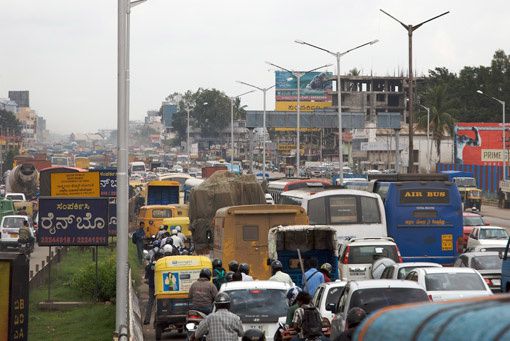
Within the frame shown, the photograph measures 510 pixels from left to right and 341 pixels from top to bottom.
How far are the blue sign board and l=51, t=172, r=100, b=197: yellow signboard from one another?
34.9ft

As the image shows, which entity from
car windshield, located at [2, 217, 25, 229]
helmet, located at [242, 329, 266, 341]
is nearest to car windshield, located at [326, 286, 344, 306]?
helmet, located at [242, 329, 266, 341]

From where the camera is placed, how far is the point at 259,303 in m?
16.7

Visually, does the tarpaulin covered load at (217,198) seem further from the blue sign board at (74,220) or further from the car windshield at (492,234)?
the blue sign board at (74,220)

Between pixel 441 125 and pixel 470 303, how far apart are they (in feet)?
394

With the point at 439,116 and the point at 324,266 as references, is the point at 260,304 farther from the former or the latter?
the point at 439,116

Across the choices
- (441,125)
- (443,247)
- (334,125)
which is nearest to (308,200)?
(443,247)

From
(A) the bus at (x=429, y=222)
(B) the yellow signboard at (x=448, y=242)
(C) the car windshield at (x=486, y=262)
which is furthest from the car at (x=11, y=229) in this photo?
(C) the car windshield at (x=486, y=262)

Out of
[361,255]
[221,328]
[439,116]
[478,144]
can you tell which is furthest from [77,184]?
[439,116]

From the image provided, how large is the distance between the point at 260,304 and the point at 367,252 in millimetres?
10012

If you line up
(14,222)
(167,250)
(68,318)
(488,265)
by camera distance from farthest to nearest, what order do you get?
(14,222), (68,318), (488,265), (167,250)

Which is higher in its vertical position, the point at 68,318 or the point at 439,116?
the point at 439,116

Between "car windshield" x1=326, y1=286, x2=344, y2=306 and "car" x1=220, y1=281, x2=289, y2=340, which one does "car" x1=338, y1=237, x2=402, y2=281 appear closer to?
"car windshield" x1=326, y1=286, x2=344, y2=306

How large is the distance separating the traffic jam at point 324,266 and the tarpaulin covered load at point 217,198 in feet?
0.14

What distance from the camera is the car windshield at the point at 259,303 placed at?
1655 centimetres
